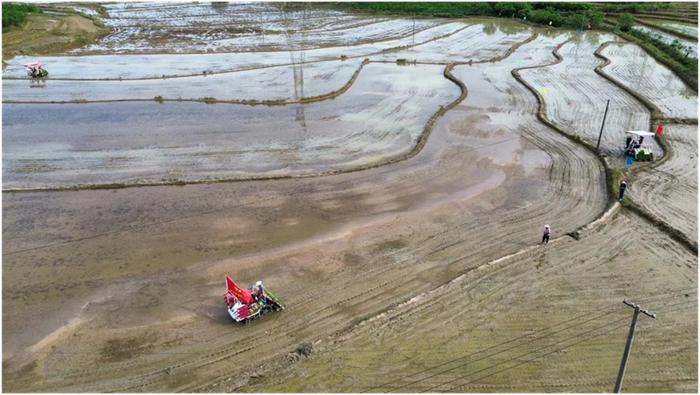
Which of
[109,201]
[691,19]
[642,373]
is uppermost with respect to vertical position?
[691,19]

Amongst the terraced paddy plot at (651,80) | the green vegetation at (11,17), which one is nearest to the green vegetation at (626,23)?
the terraced paddy plot at (651,80)

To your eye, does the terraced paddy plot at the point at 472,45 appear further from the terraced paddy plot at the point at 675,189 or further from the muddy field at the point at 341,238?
the terraced paddy plot at the point at 675,189

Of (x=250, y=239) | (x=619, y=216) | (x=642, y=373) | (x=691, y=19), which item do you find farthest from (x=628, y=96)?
(x=691, y=19)

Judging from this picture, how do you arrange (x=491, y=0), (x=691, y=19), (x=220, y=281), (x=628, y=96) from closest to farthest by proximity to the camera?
(x=220, y=281), (x=628, y=96), (x=691, y=19), (x=491, y=0)

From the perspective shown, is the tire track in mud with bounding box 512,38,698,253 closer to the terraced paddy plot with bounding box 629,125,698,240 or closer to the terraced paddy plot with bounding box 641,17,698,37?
the terraced paddy plot with bounding box 629,125,698,240

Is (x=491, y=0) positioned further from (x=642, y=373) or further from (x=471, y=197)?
(x=642, y=373)
